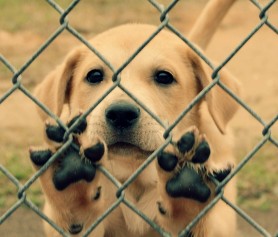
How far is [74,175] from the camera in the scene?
2.48m

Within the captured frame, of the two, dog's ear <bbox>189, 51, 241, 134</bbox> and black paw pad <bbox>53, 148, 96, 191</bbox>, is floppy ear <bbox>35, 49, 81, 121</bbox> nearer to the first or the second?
dog's ear <bbox>189, 51, 241, 134</bbox>

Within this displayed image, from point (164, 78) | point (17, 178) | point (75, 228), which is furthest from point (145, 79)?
point (17, 178)

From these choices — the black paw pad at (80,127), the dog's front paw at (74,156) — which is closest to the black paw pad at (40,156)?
the dog's front paw at (74,156)

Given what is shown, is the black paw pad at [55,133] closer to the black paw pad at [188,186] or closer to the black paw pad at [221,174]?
the black paw pad at [188,186]

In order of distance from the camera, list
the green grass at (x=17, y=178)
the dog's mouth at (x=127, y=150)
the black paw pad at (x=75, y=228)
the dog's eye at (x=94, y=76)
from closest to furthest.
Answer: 1. the black paw pad at (x=75, y=228)
2. the dog's mouth at (x=127, y=150)
3. the dog's eye at (x=94, y=76)
4. the green grass at (x=17, y=178)

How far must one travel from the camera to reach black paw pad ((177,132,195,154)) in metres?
2.41

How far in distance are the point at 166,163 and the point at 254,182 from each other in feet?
11.7

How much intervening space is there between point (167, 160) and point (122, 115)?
2.66 feet

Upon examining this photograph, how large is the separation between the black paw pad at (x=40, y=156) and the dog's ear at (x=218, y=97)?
5.11ft

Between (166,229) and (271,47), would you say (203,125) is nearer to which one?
(166,229)

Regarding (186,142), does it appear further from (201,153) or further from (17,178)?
(17,178)

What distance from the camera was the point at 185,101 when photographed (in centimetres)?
400

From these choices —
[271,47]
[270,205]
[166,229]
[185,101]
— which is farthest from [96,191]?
[271,47]

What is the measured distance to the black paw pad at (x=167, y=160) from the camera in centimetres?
243
